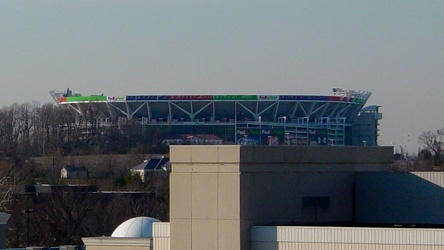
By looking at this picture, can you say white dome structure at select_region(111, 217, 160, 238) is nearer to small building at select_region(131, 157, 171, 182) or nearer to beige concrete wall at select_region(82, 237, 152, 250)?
beige concrete wall at select_region(82, 237, 152, 250)

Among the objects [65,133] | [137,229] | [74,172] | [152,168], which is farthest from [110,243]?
[65,133]

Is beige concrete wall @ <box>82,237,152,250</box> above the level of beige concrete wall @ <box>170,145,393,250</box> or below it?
below

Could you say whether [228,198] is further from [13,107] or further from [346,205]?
[13,107]

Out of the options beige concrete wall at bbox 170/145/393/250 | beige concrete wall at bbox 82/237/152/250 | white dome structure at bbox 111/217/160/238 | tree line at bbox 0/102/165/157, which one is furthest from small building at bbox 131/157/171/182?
beige concrete wall at bbox 170/145/393/250

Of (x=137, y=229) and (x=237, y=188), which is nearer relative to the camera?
(x=237, y=188)

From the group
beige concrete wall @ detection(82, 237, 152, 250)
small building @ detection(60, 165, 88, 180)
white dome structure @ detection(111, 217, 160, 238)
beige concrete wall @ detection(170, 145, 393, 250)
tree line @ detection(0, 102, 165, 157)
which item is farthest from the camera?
tree line @ detection(0, 102, 165, 157)

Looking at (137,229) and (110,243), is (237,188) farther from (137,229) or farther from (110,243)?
(137,229)

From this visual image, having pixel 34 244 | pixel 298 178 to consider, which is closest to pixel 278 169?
pixel 298 178
